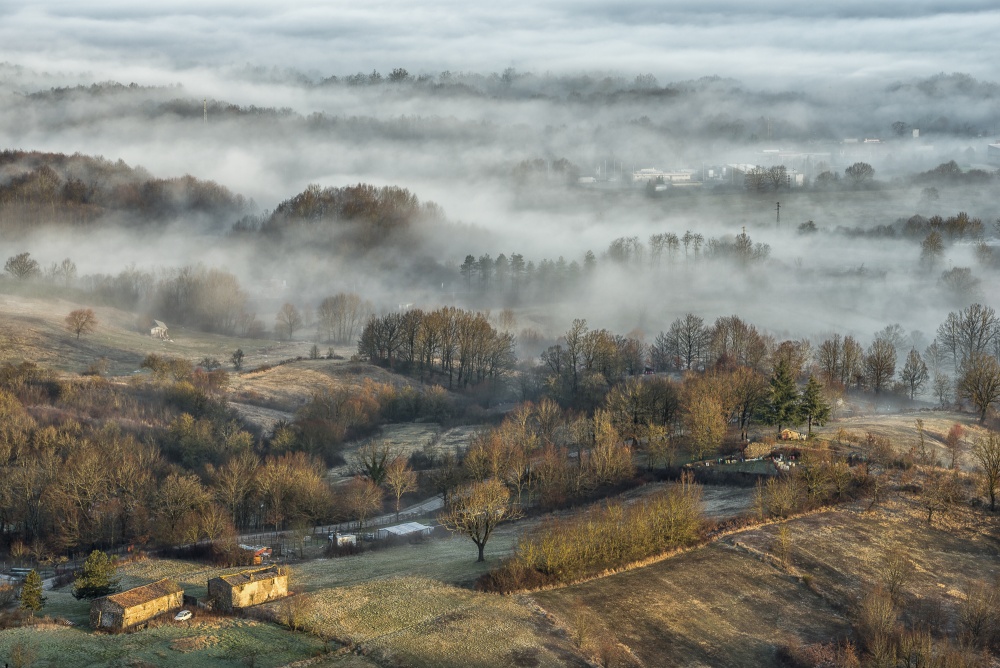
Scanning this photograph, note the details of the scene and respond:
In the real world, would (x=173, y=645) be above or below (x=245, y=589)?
below

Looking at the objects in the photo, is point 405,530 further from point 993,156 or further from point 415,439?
point 993,156

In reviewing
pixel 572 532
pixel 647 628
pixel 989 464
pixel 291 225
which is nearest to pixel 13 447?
pixel 572 532

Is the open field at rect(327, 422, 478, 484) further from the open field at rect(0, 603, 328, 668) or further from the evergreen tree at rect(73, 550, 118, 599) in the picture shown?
the open field at rect(0, 603, 328, 668)

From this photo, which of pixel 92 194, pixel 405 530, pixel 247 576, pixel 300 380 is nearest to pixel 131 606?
pixel 247 576

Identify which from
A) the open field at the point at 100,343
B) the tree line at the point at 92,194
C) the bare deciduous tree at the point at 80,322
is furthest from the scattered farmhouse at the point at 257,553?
the tree line at the point at 92,194

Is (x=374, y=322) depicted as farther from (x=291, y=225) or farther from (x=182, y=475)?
(x=291, y=225)

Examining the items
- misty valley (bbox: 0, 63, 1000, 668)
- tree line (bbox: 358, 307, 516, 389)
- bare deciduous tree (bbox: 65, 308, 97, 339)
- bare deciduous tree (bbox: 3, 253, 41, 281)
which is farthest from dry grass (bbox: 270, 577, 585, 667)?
bare deciduous tree (bbox: 3, 253, 41, 281)
